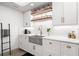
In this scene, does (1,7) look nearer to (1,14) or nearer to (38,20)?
(1,14)

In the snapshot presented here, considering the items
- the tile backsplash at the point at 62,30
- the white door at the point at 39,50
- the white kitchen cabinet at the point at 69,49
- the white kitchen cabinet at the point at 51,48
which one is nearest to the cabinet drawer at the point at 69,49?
the white kitchen cabinet at the point at 69,49

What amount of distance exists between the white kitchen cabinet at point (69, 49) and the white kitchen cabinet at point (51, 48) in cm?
11

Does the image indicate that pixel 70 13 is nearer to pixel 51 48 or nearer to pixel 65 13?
pixel 65 13

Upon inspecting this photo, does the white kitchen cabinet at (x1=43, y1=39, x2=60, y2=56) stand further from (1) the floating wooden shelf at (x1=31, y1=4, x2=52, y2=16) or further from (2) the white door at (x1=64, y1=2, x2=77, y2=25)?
(1) the floating wooden shelf at (x1=31, y1=4, x2=52, y2=16)

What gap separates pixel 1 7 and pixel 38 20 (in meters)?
1.22

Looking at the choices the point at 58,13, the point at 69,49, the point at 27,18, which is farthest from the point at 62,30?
the point at 27,18

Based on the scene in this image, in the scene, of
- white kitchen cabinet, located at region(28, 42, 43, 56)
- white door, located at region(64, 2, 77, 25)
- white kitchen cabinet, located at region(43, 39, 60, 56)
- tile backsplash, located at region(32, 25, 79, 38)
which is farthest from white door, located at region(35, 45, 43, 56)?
white door, located at region(64, 2, 77, 25)

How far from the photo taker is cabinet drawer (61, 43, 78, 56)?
3.91 feet

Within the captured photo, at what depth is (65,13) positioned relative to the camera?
5.22 ft

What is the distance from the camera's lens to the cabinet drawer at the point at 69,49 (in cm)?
119

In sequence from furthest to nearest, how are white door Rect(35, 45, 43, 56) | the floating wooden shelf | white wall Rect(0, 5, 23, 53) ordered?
1. white wall Rect(0, 5, 23, 53)
2. the floating wooden shelf
3. white door Rect(35, 45, 43, 56)

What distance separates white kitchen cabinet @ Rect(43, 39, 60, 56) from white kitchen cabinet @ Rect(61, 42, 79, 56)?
0.11m

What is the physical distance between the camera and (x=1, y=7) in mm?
2375

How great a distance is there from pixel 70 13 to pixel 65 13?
0.34 ft
